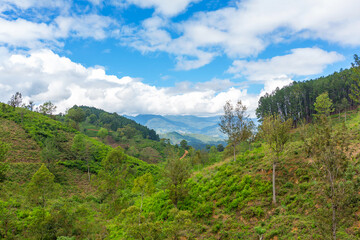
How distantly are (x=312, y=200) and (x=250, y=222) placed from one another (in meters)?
5.75

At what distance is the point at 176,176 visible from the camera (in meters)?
22.9

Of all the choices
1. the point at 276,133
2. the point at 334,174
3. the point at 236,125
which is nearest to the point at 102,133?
the point at 236,125

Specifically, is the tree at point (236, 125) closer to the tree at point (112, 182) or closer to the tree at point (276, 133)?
the tree at point (276, 133)

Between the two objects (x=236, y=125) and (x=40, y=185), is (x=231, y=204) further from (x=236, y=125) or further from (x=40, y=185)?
(x=40, y=185)

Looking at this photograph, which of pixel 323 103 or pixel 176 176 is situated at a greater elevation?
pixel 323 103

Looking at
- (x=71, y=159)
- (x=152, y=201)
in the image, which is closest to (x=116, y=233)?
(x=152, y=201)

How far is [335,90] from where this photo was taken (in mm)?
89938

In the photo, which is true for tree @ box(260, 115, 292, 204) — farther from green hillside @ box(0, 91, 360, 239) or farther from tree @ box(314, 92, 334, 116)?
tree @ box(314, 92, 334, 116)

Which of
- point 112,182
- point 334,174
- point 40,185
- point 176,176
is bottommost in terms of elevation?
point 112,182

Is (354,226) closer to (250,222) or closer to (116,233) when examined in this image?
(250,222)

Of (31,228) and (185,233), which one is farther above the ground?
(31,228)

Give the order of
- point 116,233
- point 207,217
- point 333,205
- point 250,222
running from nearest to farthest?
point 333,205 < point 250,222 < point 207,217 < point 116,233

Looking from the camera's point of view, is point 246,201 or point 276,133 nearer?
point 276,133

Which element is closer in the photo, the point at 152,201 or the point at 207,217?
the point at 207,217
